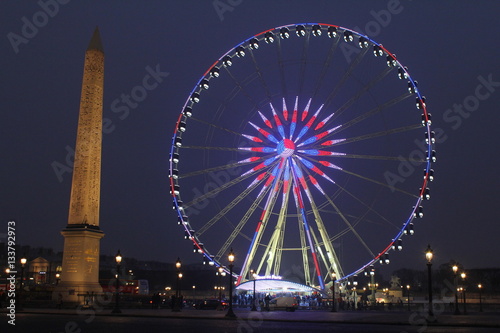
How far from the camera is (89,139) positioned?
3344cm

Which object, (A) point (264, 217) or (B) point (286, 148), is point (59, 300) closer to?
(A) point (264, 217)

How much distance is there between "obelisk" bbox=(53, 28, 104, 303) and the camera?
32.6 m

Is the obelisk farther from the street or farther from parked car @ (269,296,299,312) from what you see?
the street

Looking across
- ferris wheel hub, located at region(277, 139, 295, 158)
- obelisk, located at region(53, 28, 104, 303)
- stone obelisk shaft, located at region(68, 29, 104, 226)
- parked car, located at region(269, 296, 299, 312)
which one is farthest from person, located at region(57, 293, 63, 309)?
ferris wheel hub, located at region(277, 139, 295, 158)

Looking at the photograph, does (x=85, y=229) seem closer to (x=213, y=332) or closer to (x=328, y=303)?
(x=213, y=332)

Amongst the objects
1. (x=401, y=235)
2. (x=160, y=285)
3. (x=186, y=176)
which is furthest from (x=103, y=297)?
(x=160, y=285)

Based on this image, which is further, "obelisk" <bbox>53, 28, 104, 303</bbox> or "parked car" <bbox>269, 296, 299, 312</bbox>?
"parked car" <bbox>269, 296, 299, 312</bbox>

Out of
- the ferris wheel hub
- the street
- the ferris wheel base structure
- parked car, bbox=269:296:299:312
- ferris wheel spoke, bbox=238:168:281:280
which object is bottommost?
parked car, bbox=269:296:299:312

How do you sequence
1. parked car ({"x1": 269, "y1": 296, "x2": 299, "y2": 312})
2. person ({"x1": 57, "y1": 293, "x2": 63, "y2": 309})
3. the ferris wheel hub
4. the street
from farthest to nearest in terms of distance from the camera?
parked car ({"x1": 269, "y1": 296, "x2": 299, "y2": 312}), the ferris wheel hub, person ({"x1": 57, "y1": 293, "x2": 63, "y2": 309}), the street

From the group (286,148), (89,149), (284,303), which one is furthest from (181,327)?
(284,303)

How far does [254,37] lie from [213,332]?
22729 mm

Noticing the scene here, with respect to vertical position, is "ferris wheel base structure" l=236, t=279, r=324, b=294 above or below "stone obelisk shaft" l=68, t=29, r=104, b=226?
below

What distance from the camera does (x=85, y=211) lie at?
107 feet

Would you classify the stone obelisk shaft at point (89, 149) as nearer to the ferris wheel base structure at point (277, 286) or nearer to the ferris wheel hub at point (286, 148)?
the ferris wheel hub at point (286, 148)
